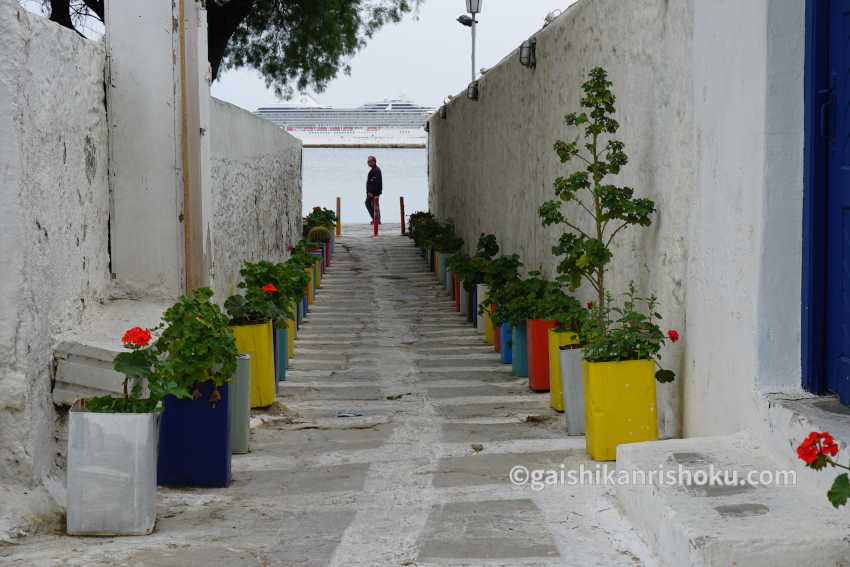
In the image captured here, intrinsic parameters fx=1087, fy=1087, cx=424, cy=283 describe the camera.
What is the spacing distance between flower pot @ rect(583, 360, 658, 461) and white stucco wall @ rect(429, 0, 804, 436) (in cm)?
23

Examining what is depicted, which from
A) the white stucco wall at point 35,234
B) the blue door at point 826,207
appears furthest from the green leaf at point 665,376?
the white stucco wall at point 35,234

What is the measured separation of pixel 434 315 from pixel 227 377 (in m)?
7.03

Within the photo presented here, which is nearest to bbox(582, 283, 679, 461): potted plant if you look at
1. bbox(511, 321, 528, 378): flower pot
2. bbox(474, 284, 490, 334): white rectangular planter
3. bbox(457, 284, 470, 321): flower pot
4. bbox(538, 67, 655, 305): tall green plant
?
bbox(538, 67, 655, 305): tall green plant

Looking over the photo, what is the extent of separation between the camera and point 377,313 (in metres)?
12.5

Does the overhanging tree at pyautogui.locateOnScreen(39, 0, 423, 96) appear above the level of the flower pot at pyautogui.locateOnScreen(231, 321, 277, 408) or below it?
above

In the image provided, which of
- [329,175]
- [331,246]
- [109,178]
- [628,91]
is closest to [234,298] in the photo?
[109,178]

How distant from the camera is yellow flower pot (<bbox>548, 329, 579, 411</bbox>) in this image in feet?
22.4

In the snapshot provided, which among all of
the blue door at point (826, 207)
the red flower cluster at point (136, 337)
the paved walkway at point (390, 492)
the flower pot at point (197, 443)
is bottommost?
the paved walkway at point (390, 492)

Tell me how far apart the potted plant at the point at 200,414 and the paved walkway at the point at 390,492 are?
138mm

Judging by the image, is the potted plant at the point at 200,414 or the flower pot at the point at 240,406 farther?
the flower pot at the point at 240,406

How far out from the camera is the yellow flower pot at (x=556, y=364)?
22.4ft

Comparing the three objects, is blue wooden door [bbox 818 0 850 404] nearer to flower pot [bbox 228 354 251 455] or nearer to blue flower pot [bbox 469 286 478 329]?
flower pot [bbox 228 354 251 455]

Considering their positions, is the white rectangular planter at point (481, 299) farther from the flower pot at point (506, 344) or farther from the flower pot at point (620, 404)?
the flower pot at point (620, 404)

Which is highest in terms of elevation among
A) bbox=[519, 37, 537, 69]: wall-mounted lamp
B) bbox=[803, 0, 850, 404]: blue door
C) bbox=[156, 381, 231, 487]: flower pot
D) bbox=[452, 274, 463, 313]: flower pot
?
bbox=[519, 37, 537, 69]: wall-mounted lamp
